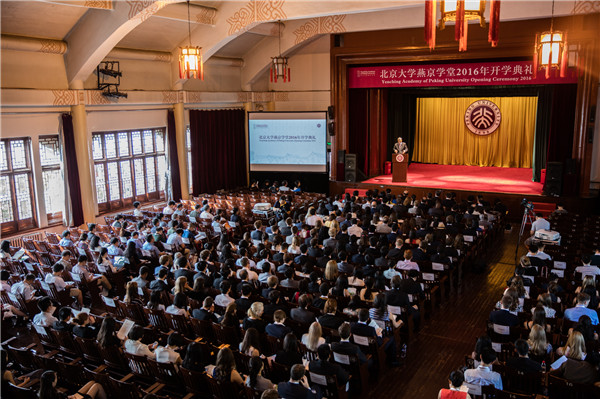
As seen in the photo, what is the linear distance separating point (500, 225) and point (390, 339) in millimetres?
7688

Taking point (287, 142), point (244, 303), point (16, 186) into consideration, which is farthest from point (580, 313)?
point (287, 142)

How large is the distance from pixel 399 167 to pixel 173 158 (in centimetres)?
744

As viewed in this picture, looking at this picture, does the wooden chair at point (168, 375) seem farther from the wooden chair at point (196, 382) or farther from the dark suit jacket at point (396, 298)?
the dark suit jacket at point (396, 298)

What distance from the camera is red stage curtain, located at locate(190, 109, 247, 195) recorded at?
682 inches

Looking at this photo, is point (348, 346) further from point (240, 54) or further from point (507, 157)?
point (507, 157)

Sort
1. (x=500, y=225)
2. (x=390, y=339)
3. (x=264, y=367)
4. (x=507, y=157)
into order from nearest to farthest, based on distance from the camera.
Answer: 1. (x=264, y=367)
2. (x=390, y=339)
3. (x=500, y=225)
4. (x=507, y=157)

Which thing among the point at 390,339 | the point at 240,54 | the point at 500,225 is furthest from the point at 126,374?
the point at 240,54

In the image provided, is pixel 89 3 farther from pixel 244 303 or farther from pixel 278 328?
pixel 278 328

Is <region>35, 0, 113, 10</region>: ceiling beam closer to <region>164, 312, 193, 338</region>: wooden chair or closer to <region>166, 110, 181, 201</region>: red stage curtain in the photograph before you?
<region>166, 110, 181, 201</region>: red stage curtain

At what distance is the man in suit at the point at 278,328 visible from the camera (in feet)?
19.5

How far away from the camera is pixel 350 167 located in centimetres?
1766

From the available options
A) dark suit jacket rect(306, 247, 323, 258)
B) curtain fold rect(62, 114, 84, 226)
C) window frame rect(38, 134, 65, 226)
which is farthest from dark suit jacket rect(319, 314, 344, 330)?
window frame rect(38, 134, 65, 226)

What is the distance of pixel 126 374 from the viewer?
5.80 m

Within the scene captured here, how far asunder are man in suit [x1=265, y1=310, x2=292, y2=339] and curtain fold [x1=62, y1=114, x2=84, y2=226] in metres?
9.06
